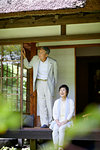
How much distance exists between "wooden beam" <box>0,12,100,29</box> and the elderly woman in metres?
1.14

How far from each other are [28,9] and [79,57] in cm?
423

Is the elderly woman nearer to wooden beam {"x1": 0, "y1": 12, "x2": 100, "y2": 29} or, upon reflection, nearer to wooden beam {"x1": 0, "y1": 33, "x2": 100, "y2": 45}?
wooden beam {"x1": 0, "y1": 33, "x2": 100, "y2": 45}

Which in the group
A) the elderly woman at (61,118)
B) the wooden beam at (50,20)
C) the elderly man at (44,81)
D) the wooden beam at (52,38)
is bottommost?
the elderly woman at (61,118)

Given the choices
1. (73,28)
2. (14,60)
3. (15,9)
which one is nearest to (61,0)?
(15,9)

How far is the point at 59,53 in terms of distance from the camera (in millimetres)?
5391

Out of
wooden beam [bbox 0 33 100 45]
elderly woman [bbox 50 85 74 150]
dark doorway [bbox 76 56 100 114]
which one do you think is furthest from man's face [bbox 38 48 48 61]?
dark doorway [bbox 76 56 100 114]

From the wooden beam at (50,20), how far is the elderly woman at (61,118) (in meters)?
1.14

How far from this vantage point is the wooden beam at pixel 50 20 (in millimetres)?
4116

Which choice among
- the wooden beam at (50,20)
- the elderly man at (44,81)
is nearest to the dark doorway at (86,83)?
the elderly man at (44,81)

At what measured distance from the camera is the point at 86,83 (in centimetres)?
789

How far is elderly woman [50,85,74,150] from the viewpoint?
3990 millimetres

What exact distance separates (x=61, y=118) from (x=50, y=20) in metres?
1.68

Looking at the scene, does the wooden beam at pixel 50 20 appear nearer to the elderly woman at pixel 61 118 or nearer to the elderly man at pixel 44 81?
the elderly man at pixel 44 81

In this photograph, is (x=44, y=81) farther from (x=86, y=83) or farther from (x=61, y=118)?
(x=86, y=83)
